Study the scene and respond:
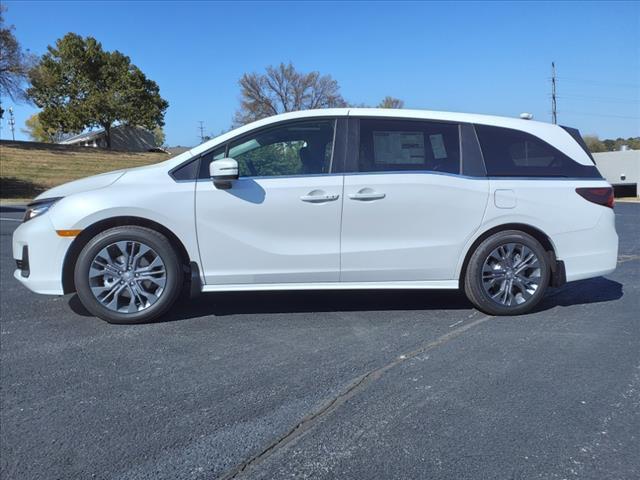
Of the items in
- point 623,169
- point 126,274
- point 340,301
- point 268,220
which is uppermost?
point 623,169

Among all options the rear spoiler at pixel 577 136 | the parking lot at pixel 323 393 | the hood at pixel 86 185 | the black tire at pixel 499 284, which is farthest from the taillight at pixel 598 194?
the hood at pixel 86 185

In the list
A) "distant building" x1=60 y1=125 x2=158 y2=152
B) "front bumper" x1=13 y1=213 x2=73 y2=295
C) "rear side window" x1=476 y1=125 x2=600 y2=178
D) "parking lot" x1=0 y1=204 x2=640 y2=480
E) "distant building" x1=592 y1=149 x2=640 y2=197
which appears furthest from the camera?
"distant building" x1=60 y1=125 x2=158 y2=152

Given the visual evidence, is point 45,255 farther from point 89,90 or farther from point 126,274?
point 89,90

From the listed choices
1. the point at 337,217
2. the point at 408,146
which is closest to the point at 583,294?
the point at 408,146

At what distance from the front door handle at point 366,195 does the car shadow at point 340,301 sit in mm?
1059

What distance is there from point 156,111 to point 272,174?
162 ft

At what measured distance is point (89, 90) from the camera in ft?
160

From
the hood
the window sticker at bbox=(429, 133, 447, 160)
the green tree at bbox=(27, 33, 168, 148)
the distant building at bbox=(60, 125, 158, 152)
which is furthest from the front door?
the distant building at bbox=(60, 125, 158, 152)

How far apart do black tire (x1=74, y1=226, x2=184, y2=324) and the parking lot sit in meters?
0.12

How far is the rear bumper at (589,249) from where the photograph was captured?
4.55 metres

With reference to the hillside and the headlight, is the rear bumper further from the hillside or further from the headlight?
the hillside

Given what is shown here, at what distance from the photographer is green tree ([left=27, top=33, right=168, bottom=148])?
47500mm

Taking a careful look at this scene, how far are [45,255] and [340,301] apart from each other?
2.56 metres

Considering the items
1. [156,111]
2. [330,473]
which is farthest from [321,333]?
[156,111]
